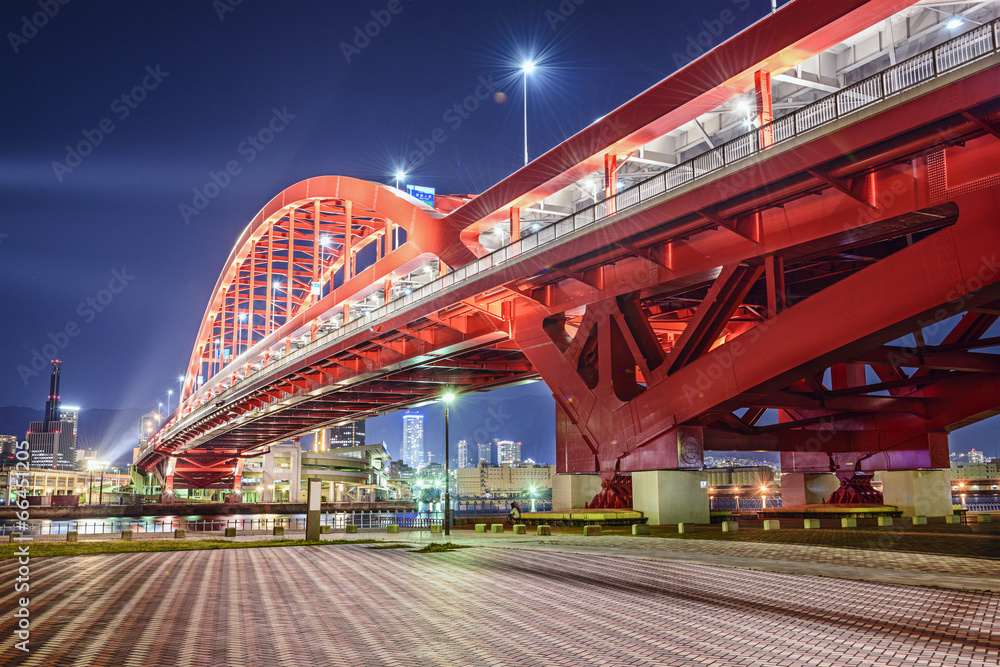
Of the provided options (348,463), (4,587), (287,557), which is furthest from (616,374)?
(348,463)

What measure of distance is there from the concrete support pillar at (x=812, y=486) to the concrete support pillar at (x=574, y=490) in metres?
10.7

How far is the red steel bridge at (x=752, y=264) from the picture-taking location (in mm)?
18375

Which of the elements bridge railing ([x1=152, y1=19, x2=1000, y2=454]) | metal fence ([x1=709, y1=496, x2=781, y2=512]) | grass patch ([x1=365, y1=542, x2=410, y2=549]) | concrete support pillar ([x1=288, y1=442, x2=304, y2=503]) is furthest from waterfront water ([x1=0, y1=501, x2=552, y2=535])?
concrete support pillar ([x1=288, y1=442, x2=304, y2=503])

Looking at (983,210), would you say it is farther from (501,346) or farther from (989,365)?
(501,346)

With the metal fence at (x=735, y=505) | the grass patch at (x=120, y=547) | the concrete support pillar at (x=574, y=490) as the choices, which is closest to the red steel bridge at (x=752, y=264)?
the concrete support pillar at (x=574, y=490)

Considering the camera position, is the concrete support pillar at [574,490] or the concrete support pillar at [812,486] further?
the concrete support pillar at [812,486]

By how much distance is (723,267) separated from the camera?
80.8ft

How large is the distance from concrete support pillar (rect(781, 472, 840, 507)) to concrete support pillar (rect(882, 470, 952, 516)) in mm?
4283

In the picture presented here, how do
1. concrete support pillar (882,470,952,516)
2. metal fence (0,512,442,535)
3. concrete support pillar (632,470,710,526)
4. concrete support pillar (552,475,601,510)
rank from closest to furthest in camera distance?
1. concrete support pillar (632,470,710,526)
2. concrete support pillar (882,470,952,516)
3. concrete support pillar (552,475,601,510)
4. metal fence (0,512,442,535)

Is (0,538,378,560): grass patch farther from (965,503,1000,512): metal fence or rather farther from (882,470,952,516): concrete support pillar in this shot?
(965,503,1000,512): metal fence

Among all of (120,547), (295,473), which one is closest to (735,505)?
(120,547)

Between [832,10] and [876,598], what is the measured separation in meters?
15.5

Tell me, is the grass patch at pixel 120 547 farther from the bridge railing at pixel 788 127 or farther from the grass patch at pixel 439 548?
the bridge railing at pixel 788 127

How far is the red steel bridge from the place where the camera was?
1838cm
